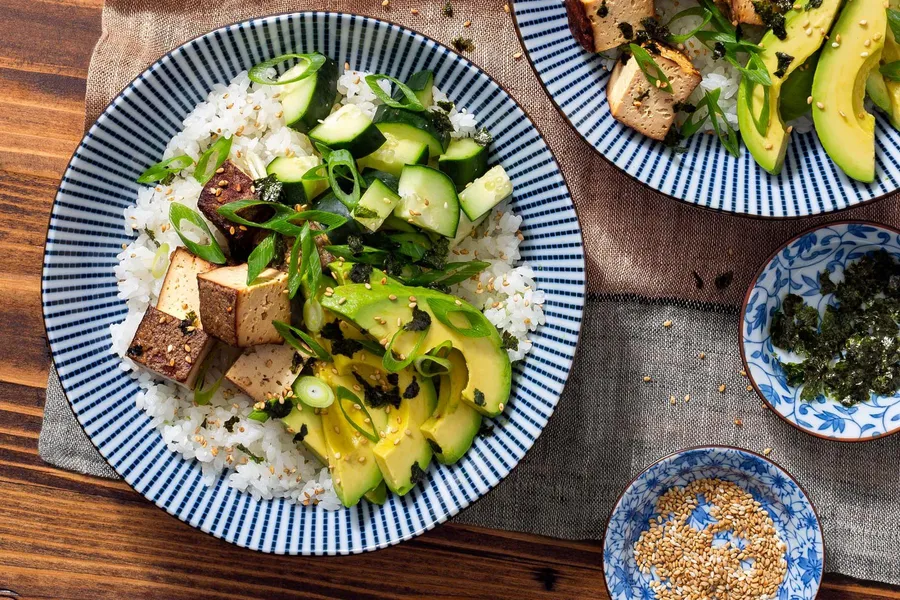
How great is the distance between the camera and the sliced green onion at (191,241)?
2230 millimetres

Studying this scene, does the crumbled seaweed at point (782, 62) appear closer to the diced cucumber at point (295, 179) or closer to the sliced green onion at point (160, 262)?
the diced cucumber at point (295, 179)

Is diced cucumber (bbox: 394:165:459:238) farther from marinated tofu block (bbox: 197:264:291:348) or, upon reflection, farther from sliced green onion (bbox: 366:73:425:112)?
marinated tofu block (bbox: 197:264:291:348)

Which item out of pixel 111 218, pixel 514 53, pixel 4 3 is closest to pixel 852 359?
pixel 514 53

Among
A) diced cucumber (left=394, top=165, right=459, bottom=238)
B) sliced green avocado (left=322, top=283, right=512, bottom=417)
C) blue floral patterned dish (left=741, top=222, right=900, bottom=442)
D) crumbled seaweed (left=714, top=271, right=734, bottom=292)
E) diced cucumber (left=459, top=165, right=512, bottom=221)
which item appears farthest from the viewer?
crumbled seaweed (left=714, top=271, right=734, bottom=292)

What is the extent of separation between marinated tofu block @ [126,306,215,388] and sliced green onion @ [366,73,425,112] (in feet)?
2.98

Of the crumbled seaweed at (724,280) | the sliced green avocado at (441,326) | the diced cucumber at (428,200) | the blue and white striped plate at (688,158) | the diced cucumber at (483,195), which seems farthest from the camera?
the crumbled seaweed at (724,280)

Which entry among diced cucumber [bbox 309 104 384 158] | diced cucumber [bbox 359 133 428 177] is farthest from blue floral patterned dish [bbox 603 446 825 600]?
diced cucumber [bbox 309 104 384 158]

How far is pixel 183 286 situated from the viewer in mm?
2297

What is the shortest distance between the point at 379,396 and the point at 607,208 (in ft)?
3.68

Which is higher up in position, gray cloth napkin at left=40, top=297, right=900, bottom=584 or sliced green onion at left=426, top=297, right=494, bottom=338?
sliced green onion at left=426, top=297, right=494, bottom=338

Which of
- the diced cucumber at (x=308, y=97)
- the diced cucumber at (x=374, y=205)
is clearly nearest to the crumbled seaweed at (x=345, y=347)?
the diced cucumber at (x=374, y=205)

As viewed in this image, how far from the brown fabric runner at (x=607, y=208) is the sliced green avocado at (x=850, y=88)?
42 cm

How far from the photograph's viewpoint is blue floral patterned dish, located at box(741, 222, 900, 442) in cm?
263

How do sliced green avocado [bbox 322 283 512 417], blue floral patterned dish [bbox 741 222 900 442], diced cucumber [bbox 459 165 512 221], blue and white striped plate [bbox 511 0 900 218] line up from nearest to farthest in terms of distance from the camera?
1. sliced green avocado [bbox 322 283 512 417]
2. diced cucumber [bbox 459 165 512 221]
3. blue and white striped plate [bbox 511 0 900 218]
4. blue floral patterned dish [bbox 741 222 900 442]
